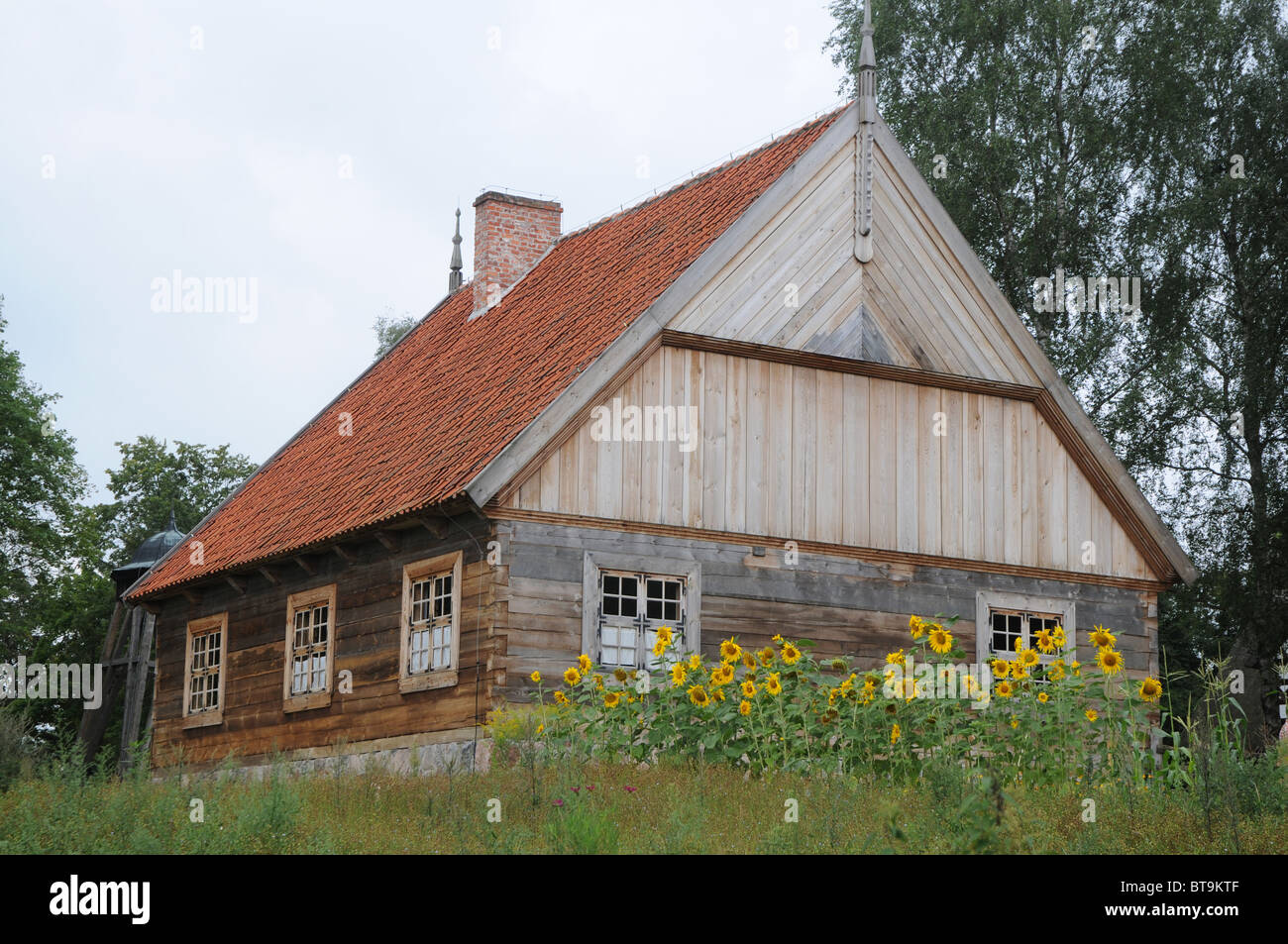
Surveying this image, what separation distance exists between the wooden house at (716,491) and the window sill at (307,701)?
0.15ft

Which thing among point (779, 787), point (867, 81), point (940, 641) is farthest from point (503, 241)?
point (779, 787)

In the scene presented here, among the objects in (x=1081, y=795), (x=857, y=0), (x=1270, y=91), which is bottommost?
(x=1081, y=795)

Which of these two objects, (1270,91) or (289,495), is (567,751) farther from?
(1270,91)

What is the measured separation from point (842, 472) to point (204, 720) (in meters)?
9.54

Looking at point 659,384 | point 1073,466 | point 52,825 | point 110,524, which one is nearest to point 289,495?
point 659,384

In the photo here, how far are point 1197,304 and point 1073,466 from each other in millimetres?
10283

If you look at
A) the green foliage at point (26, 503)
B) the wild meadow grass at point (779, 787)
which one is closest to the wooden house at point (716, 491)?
the wild meadow grass at point (779, 787)

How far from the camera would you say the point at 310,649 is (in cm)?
1952

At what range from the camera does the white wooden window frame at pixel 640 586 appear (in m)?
16.4

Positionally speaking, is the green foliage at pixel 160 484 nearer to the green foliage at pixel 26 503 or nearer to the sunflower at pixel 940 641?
the green foliage at pixel 26 503

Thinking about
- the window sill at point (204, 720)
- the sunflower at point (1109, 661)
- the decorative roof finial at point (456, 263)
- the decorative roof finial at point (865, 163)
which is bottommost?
the sunflower at point (1109, 661)

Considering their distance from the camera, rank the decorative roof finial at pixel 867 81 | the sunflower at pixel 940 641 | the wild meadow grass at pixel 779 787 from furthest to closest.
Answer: the decorative roof finial at pixel 867 81, the sunflower at pixel 940 641, the wild meadow grass at pixel 779 787
